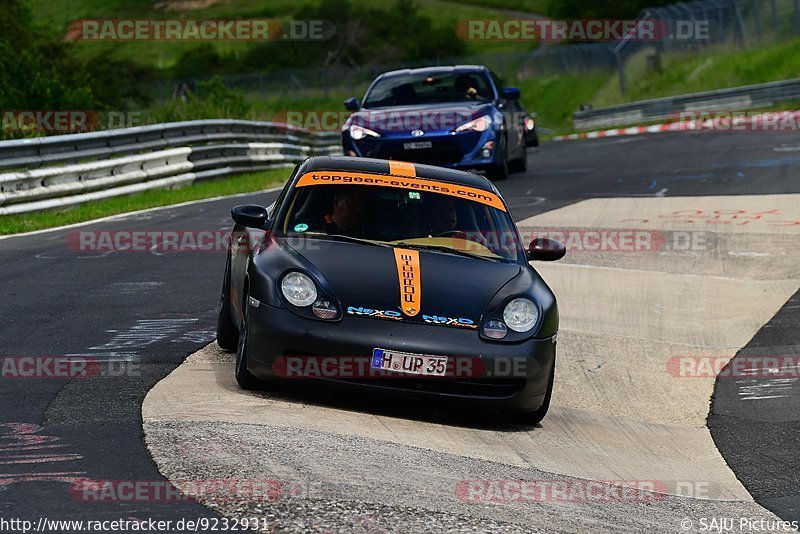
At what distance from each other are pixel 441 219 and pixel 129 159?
12.4 metres

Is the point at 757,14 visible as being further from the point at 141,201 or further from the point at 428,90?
the point at 141,201

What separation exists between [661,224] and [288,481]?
11031 mm

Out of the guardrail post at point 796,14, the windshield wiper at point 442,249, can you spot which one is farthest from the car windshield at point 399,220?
the guardrail post at point 796,14

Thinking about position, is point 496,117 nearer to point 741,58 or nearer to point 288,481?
point 288,481

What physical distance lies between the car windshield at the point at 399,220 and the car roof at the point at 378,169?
194 mm

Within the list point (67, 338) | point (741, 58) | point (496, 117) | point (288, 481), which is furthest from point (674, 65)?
point (288, 481)

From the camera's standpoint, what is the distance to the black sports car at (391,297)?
7.25 metres

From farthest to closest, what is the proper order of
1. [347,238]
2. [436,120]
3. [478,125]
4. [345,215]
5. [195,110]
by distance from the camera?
[195,110]
[478,125]
[436,120]
[345,215]
[347,238]

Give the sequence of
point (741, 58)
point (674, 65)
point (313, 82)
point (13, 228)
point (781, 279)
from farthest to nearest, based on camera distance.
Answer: point (313, 82) < point (674, 65) < point (741, 58) < point (13, 228) < point (781, 279)

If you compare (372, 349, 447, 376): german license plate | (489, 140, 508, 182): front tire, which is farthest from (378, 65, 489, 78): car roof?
(372, 349, 447, 376): german license plate

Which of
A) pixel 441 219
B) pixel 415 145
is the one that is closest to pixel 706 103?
pixel 415 145

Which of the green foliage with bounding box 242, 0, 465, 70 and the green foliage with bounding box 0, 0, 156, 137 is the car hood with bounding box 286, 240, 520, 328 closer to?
the green foliage with bounding box 0, 0, 156, 137

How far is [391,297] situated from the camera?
24.4 feet

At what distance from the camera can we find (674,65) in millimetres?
48906
